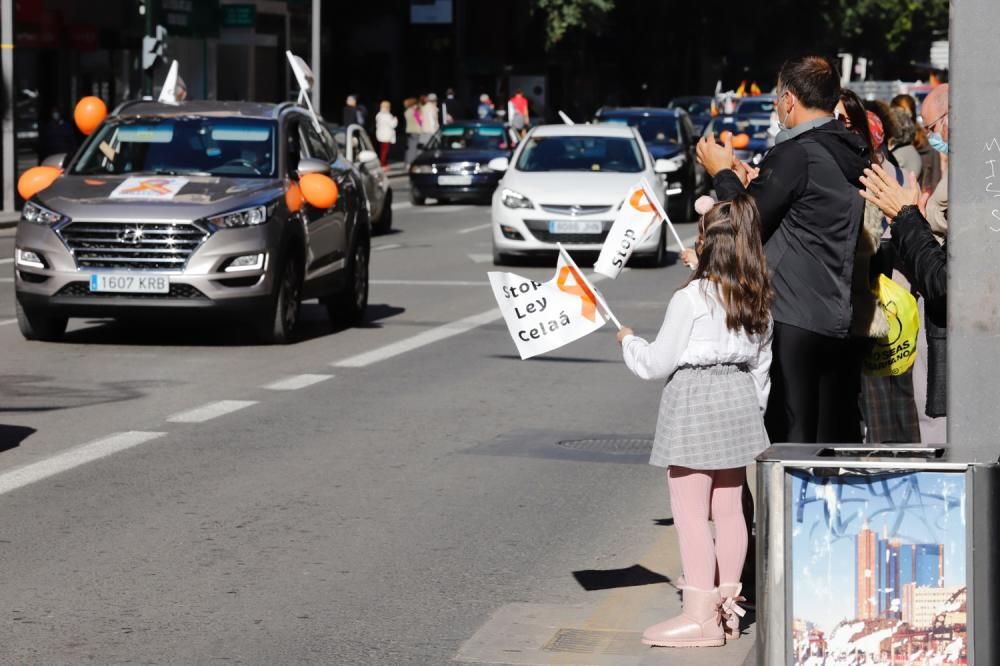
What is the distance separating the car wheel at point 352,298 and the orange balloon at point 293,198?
1.24 m

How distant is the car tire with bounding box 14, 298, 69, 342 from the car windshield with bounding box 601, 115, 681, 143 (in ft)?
61.7

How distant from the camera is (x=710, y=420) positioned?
6.12 m

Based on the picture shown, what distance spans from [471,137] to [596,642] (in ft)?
100

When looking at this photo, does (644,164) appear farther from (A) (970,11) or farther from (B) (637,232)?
(A) (970,11)

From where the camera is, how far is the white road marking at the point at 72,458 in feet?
29.6

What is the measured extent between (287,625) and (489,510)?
7.06 feet

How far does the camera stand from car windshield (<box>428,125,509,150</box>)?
3628 cm

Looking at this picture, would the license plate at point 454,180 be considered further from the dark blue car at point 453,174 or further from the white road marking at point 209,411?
the white road marking at point 209,411

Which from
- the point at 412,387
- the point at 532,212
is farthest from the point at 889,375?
the point at 532,212

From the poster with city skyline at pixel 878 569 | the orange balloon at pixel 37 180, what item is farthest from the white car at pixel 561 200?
the poster with city skyline at pixel 878 569

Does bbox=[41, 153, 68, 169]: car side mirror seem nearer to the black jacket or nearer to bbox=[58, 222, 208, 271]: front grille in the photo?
bbox=[58, 222, 208, 271]: front grille

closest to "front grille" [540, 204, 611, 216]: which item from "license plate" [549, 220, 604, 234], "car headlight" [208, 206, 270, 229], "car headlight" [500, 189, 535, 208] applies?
"license plate" [549, 220, 604, 234]

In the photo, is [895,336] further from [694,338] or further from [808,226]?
[694,338]

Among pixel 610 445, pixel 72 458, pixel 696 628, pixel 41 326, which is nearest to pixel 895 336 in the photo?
pixel 696 628
